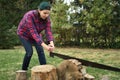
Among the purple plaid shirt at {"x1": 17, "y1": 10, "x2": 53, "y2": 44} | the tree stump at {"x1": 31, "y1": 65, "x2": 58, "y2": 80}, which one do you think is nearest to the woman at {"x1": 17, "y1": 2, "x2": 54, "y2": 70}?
the purple plaid shirt at {"x1": 17, "y1": 10, "x2": 53, "y2": 44}

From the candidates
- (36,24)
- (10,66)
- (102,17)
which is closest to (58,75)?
(36,24)

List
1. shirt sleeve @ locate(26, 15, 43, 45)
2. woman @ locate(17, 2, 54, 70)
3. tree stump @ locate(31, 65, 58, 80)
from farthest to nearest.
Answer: shirt sleeve @ locate(26, 15, 43, 45), woman @ locate(17, 2, 54, 70), tree stump @ locate(31, 65, 58, 80)

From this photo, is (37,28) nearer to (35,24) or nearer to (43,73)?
(35,24)

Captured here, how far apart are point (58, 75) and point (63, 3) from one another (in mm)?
14974

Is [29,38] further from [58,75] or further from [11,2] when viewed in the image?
[11,2]

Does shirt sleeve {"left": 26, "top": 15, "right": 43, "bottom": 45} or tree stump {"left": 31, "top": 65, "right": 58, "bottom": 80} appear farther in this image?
shirt sleeve {"left": 26, "top": 15, "right": 43, "bottom": 45}

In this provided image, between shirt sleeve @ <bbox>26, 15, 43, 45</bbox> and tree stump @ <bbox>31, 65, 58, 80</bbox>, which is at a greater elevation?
shirt sleeve @ <bbox>26, 15, 43, 45</bbox>

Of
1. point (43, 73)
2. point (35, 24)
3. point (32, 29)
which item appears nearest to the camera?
point (43, 73)

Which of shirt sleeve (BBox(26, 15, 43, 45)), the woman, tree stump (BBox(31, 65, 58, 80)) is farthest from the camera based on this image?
shirt sleeve (BBox(26, 15, 43, 45))

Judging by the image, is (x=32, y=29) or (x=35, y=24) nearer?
(x=32, y=29)

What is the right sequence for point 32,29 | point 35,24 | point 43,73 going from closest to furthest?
1. point 43,73
2. point 32,29
3. point 35,24

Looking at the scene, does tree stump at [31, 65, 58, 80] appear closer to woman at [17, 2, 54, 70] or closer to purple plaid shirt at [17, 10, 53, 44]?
woman at [17, 2, 54, 70]

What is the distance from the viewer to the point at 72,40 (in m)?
20.0

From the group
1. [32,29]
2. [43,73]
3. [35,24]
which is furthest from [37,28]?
[43,73]
